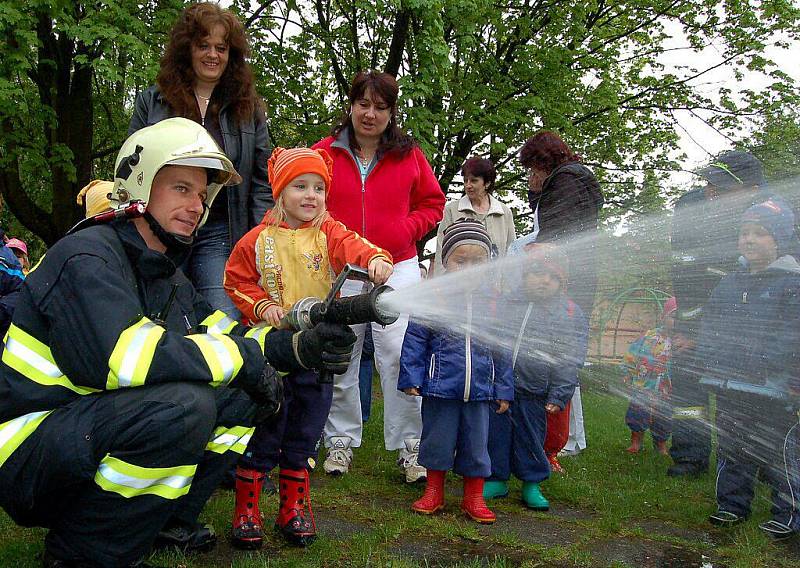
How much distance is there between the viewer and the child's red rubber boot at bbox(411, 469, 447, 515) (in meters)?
4.21

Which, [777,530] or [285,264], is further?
[777,530]

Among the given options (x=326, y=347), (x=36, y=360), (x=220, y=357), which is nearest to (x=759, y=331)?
(x=326, y=347)

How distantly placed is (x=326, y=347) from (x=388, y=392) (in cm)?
198

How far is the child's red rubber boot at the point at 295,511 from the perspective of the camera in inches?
138

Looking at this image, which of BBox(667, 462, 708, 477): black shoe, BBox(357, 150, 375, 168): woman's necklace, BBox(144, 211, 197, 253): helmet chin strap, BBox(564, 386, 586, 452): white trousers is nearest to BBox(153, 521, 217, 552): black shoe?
BBox(144, 211, 197, 253): helmet chin strap

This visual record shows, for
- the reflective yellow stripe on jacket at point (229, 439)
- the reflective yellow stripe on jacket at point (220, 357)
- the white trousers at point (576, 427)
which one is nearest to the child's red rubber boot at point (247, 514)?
the reflective yellow stripe on jacket at point (229, 439)

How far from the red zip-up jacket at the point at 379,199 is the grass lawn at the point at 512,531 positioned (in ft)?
5.02

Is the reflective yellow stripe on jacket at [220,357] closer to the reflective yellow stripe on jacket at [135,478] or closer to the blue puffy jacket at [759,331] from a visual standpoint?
the reflective yellow stripe on jacket at [135,478]

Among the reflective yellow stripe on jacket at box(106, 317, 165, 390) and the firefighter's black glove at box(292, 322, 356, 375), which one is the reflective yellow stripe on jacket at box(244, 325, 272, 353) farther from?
the reflective yellow stripe on jacket at box(106, 317, 165, 390)

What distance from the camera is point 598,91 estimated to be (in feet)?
47.3

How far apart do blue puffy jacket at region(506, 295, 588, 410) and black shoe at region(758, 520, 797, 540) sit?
128 centimetres

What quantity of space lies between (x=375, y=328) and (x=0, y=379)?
2655mm

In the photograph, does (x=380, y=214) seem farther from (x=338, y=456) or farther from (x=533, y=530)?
(x=533, y=530)

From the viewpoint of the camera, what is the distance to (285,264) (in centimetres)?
384
